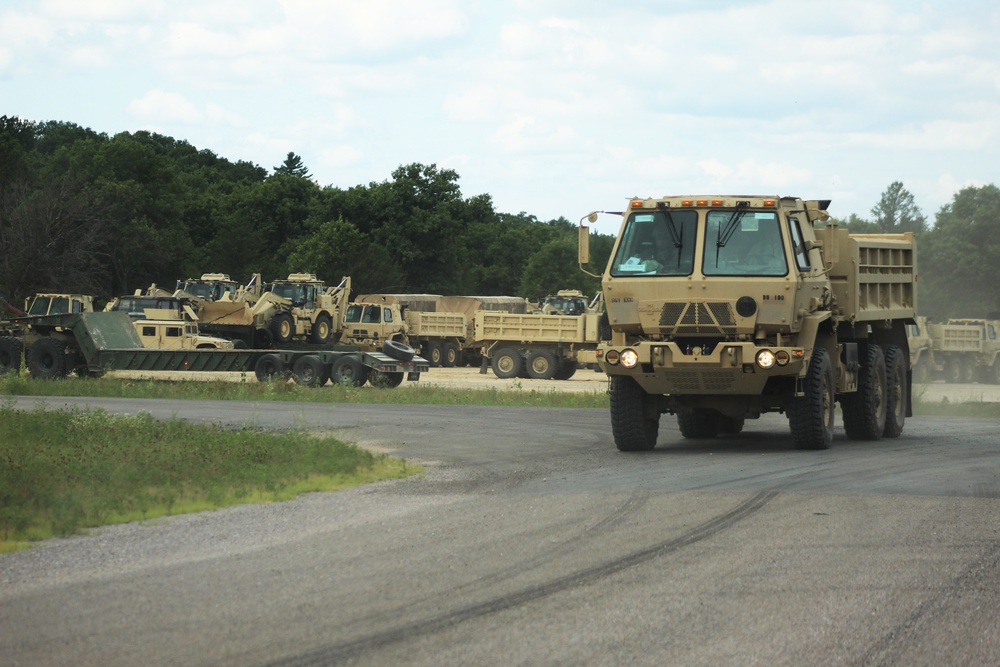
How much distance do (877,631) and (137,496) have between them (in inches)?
277

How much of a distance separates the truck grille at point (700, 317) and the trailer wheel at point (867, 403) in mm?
3898

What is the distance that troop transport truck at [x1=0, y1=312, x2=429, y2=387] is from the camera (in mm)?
32625

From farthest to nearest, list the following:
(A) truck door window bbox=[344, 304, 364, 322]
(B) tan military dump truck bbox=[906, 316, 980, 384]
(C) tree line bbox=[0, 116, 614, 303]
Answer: (C) tree line bbox=[0, 116, 614, 303] < (B) tan military dump truck bbox=[906, 316, 980, 384] < (A) truck door window bbox=[344, 304, 364, 322]

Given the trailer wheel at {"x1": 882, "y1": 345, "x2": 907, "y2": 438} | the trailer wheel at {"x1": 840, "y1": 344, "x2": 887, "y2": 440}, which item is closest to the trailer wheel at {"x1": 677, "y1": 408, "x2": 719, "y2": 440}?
the trailer wheel at {"x1": 840, "y1": 344, "x2": 887, "y2": 440}

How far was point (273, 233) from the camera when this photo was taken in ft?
306

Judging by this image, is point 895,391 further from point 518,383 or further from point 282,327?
point 282,327

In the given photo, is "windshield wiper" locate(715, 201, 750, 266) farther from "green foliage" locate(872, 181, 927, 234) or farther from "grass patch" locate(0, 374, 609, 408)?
"green foliage" locate(872, 181, 927, 234)

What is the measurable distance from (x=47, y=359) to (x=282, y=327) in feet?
31.8

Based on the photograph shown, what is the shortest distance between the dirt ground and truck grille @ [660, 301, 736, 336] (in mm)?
17351

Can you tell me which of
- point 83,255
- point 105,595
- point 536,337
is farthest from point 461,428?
point 83,255

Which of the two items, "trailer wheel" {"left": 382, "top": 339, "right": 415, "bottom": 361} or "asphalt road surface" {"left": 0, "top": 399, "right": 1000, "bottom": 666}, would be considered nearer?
"asphalt road surface" {"left": 0, "top": 399, "right": 1000, "bottom": 666}

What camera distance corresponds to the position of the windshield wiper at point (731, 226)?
635 inches

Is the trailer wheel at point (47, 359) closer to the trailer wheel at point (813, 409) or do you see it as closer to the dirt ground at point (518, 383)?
the dirt ground at point (518, 383)

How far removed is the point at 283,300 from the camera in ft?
145
